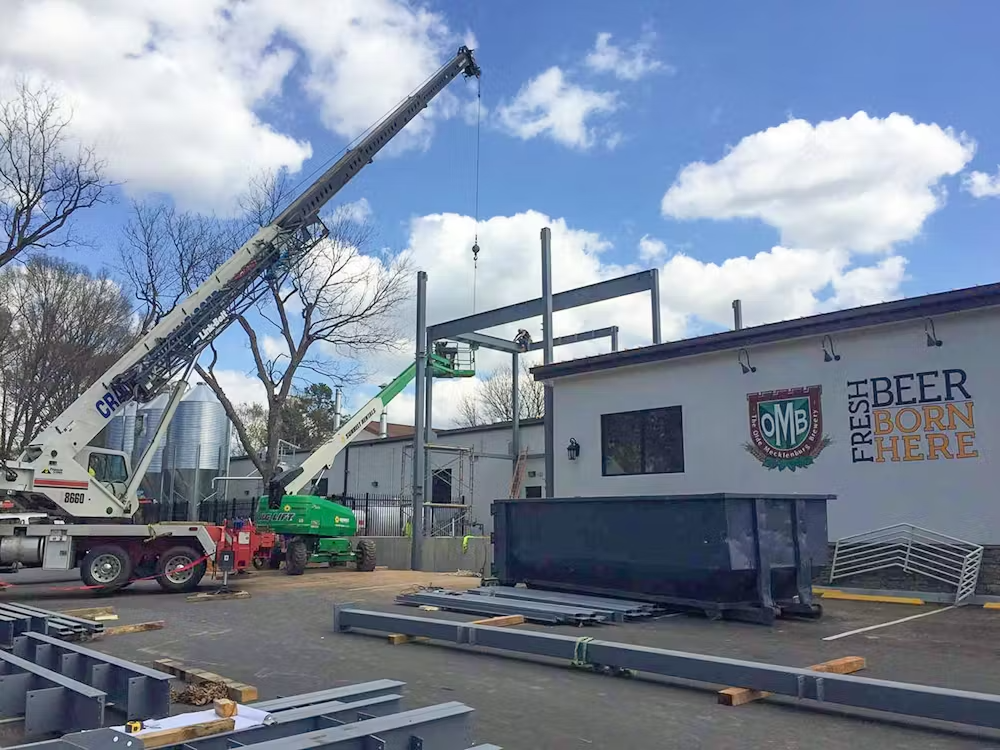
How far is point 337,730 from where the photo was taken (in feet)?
13.4

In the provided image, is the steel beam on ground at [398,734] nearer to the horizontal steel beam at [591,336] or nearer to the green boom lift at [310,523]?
the green boom lift at [310,523]

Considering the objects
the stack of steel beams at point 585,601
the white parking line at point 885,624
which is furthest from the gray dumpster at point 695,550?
the white parking line at point 885,624

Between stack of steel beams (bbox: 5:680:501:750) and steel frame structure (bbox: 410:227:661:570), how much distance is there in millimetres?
13566

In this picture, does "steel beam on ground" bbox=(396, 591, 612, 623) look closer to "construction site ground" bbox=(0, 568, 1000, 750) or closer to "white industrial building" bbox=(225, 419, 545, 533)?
"construction site ground" bbox=(0, 568, 1000, 750)

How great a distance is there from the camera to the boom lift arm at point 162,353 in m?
15.4

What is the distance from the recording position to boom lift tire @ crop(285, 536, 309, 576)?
20.1 meters

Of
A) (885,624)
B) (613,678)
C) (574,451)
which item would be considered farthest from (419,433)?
(613,678)

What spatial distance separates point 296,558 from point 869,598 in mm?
13163

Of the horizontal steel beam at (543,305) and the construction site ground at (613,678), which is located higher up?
the horizontal steel beam at (543,305)

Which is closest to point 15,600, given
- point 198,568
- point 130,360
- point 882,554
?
point 198,568

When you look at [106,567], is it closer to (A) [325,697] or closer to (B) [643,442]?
(B) [643,442]

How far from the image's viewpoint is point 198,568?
16344 mm

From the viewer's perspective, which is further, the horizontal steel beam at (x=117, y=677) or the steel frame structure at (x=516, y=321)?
the steel frame structure at (x=516, y=321)

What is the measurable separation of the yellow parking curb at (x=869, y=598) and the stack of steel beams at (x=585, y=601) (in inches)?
164
